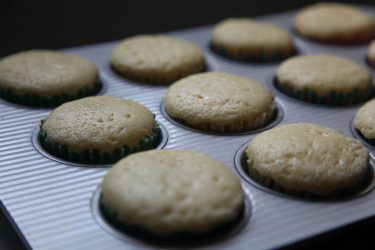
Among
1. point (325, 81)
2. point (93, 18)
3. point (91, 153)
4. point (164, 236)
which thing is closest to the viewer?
point (164, 236)

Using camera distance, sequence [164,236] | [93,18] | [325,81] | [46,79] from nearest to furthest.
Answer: [164,236]
[46,79]
[325,81]
[93,18]

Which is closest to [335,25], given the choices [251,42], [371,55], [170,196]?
[371,55]

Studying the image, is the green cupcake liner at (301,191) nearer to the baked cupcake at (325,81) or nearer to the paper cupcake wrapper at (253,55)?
the baked cupcake at (325,81)

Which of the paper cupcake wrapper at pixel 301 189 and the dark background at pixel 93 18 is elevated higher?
the dark background at pixel 93 18

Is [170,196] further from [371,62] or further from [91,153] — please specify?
[371,62]

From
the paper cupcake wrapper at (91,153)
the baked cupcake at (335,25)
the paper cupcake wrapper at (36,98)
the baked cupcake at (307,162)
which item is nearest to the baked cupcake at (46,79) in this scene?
the paper cupcake wrapper at (36,98)

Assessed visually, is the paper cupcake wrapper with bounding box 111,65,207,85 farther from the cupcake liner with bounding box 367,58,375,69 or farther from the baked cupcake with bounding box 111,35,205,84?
the cupcake liner with bounding box 367,58,375,69

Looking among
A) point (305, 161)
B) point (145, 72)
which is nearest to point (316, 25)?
point (145, 72)

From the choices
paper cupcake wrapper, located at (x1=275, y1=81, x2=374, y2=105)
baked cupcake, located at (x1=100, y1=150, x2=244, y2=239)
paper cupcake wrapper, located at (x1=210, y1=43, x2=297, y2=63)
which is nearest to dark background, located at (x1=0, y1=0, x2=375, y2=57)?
paper cupcake wrapper, located at (x1=210, y1=43, x2=297, y2=63)
